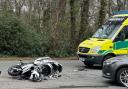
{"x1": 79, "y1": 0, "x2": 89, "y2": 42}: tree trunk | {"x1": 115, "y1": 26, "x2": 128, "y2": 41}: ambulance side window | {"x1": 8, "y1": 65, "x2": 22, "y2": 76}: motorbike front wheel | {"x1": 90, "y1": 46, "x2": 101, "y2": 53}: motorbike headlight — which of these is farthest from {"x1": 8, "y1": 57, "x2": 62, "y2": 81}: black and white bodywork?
{"x1": 79, "y1": 0, "x2": 89, "y2": 42}: tree trunk

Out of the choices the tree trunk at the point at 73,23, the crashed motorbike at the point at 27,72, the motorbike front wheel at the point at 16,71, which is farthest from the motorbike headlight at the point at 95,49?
the tree trunk at the point at 73,23

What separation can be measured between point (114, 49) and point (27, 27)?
29.5ft

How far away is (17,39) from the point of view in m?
25.9

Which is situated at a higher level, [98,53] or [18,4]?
[18,4]

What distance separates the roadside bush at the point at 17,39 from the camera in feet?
84.0

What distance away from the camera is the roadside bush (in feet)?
84.0

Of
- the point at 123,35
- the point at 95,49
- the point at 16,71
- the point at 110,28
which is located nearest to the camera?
the point at 16,71

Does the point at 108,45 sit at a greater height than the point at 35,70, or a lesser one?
greater

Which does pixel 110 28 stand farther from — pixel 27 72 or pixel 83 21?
pixel 83 21

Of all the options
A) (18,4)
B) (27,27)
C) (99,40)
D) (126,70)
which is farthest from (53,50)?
(18,4)

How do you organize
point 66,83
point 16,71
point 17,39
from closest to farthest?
point 66,83 → point 16,71 → point 17,39

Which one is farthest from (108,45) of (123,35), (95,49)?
(123,35)

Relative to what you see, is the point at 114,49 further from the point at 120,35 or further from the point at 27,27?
the point at 27,27

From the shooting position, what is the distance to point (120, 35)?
19.4 metres
